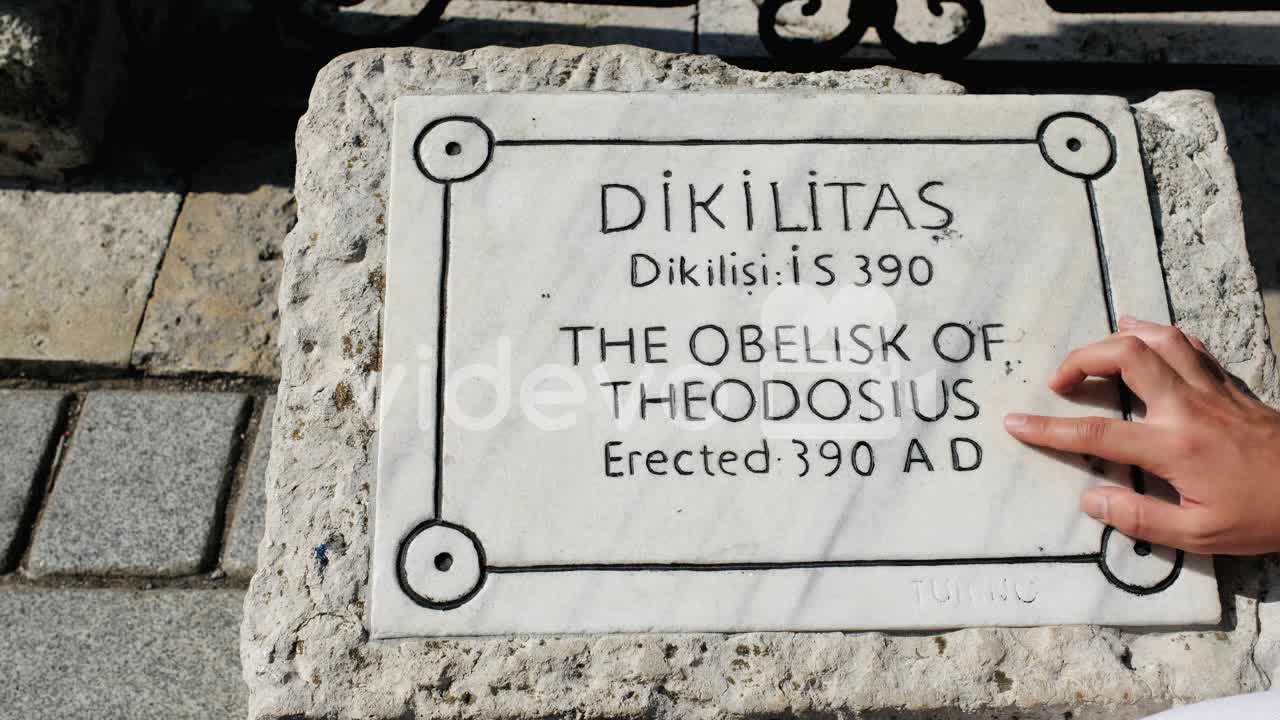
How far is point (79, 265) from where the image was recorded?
89.4 inches

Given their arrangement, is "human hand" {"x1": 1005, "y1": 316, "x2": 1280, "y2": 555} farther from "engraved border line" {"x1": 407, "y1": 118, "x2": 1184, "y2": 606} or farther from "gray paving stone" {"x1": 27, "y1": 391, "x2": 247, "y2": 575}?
"gray paving stone" {"x1": 27, "y1": 391, "x2": 247, "y2": 575}

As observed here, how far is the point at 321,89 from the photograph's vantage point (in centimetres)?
174

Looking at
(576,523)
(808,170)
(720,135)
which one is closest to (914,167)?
(808,170)

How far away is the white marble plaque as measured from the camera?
1.42 m

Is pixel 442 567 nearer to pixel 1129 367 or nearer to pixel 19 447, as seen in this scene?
pixel 1129 367

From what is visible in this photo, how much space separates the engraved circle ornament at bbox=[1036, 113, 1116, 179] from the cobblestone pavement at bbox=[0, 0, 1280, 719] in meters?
0.90

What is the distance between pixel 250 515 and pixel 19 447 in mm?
530

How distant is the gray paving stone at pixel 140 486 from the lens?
1948mm

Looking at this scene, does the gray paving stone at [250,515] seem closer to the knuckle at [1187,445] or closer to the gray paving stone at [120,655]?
the gray paving stone at [120,655]

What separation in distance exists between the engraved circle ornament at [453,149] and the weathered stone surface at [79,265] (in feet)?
3.26

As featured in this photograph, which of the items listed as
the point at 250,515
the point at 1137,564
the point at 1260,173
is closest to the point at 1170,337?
the point at 1137,564

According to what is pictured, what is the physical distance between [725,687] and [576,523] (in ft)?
1.01

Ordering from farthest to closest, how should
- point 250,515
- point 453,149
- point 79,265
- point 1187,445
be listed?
1. point 79,265
2. point 250,515
3. point 453,149
4. point 1187,445

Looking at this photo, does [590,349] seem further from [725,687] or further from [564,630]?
[725,687]
